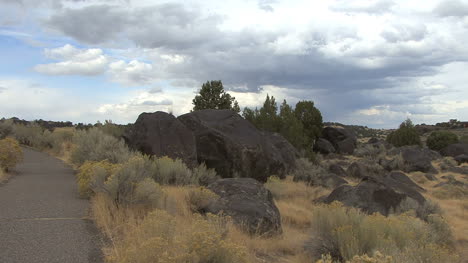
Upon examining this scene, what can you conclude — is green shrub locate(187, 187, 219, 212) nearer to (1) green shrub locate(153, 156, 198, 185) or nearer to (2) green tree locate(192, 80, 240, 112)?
(1) green shrub locate(153, 156, 198, 185)

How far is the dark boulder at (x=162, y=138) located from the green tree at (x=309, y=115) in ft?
105

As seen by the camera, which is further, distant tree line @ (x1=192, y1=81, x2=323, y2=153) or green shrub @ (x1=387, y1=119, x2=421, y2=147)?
green shrub @ (x1=387, y1=119, x2=421, y2=147)

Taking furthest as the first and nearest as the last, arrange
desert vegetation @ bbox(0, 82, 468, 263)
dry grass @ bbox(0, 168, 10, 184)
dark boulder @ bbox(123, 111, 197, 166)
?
1. dark boulder @ bbox(123, 111, 197, 166)
2. dry grass @ bbox(0, 168, 10, 184)
3. desert vegetation @ bbox(0, 82, 468, 263)

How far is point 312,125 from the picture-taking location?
4812 centimetres

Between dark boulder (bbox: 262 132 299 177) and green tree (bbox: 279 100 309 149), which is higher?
green tree (bbox: 279 100 309 149)

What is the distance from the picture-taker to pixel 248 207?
9492 mm

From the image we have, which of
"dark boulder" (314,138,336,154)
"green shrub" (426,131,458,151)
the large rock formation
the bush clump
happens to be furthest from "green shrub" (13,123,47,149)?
"green shrub" (426,131,458,151)

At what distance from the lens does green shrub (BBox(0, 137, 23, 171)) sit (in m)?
14.2

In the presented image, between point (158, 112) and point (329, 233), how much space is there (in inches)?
442

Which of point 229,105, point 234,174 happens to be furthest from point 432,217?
point 229,105

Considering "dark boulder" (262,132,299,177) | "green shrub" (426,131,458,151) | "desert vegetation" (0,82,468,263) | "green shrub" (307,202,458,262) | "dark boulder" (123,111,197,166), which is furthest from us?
"green shrub" (426,131,458,151)

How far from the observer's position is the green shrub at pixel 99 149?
47.6 ft

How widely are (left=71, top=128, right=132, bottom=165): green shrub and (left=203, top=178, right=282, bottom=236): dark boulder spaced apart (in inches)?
197

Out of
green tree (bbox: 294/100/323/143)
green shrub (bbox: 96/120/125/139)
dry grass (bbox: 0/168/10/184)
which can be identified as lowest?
dry grass (bbox: 0/168/10/184)
